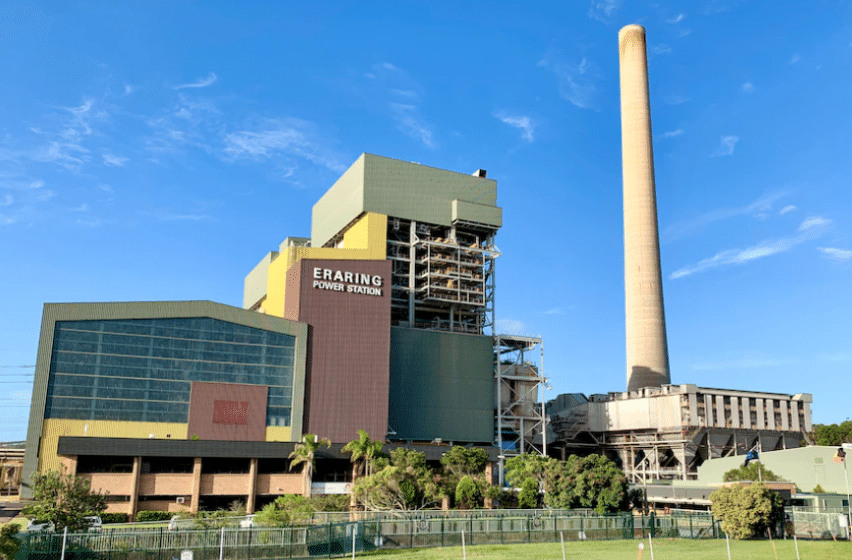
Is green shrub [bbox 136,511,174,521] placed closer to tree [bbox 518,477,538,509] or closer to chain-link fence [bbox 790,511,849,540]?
→ tree [bbox 518,477,538,509]

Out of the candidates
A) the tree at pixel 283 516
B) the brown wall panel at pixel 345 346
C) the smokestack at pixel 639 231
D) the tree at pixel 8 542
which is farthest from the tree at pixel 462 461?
the tree at pixel 8 542

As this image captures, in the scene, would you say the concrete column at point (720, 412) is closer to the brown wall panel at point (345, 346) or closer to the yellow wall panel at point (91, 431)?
the brown wall panel at point (345, 346)

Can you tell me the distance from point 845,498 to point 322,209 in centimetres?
10403

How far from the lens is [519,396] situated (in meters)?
138

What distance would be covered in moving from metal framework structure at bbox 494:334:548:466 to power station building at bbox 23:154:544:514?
14.5 inches

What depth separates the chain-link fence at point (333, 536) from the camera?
47.8m

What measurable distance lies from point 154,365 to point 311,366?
71.3 feet

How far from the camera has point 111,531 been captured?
48219 mm

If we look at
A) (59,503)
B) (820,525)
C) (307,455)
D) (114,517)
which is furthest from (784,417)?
(59,503)

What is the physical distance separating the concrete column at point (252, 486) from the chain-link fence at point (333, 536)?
1264 inches

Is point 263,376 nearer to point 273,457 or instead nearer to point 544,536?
point 273,457

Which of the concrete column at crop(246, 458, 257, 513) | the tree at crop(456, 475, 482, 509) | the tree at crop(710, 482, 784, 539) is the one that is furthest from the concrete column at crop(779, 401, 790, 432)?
the concrete column at crop(246, 458, 257, 513)

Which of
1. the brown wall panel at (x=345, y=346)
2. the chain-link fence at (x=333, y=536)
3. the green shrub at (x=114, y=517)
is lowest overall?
the green shrub at (x=114, y=517)

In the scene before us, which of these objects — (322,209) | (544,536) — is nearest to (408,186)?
(322,209)
